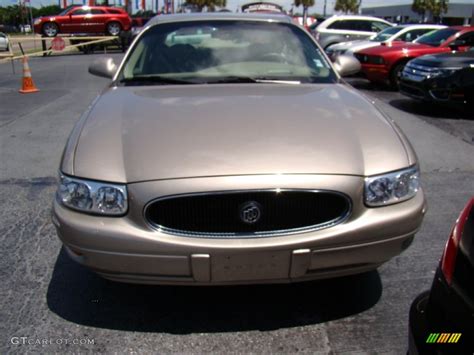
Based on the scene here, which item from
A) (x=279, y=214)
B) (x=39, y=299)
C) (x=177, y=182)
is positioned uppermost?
(x=177, y=182)

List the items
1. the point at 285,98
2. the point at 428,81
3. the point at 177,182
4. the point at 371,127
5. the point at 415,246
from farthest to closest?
the point at 428,81 < the point at 415,246 < the point at 285,98 < the point at 371,127 < the point at 177,182

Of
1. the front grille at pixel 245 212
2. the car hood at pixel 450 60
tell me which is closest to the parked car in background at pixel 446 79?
the car hood at pixel 450 60

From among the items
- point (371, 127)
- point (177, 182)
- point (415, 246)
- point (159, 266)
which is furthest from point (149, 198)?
point (415, 246)

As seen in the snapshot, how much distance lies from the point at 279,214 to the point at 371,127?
2.68 feet

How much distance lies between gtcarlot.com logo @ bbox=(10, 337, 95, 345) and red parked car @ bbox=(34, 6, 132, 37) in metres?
24.4

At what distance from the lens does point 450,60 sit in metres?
8.00

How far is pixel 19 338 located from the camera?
242 centimetres

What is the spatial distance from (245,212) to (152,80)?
171 cm

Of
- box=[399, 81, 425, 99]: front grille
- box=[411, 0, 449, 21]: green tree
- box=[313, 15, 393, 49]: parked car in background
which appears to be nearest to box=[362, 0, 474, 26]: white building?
box=[411, 0, 449, 21]: green tree

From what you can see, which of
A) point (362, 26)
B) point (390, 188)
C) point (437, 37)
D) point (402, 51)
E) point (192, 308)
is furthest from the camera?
point (362, 26)

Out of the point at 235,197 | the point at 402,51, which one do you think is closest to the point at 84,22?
the point at 402,51

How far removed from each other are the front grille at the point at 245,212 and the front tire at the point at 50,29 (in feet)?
81.8

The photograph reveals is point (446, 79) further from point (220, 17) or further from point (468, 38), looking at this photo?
point (220, 17)

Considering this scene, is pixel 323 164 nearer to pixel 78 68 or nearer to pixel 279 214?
pixel 279 214
